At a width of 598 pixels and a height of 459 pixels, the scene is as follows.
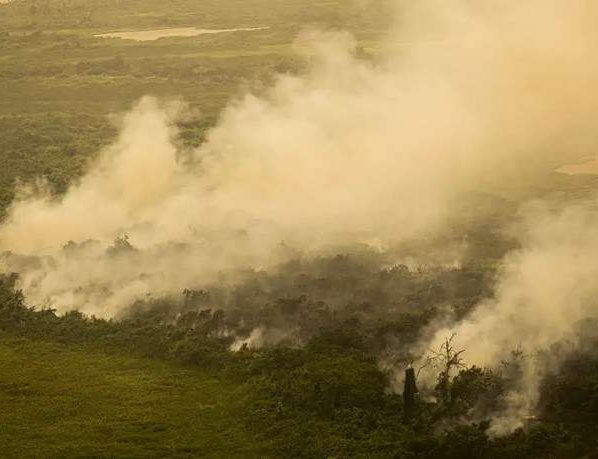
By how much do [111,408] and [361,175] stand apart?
27.6 m

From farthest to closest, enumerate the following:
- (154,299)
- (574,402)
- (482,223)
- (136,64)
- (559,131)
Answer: (136,64), (559,131), (482,223), (154,299), (574,402)

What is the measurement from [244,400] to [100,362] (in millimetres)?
8453

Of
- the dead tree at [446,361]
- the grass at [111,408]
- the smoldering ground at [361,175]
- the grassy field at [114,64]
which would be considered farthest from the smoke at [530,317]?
the grassy field at [114,64]

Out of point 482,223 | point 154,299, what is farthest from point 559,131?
point 154,299

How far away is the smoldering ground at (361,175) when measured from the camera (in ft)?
162

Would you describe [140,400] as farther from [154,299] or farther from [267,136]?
[267,136]

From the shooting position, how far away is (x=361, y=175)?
61750 millimetres

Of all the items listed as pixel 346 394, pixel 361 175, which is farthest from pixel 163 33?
pixel 346 394

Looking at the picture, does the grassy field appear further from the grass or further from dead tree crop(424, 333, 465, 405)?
dead tree crop(424, 333, 465, 405)

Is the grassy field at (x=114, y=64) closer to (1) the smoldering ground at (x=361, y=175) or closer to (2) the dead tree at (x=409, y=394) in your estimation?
(1) the smoldering ground at (x=361, y=175)

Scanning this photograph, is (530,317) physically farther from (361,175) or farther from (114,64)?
(114,64)

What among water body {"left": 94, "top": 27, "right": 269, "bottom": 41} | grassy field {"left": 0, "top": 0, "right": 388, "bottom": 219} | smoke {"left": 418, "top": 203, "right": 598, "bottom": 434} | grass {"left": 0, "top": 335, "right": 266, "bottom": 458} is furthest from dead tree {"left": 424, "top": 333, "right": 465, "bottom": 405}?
water body {"left": 94, "top": 27, "right": 269, "bottom": 41}

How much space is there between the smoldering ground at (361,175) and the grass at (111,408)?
5.79m

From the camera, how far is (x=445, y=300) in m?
44.5
